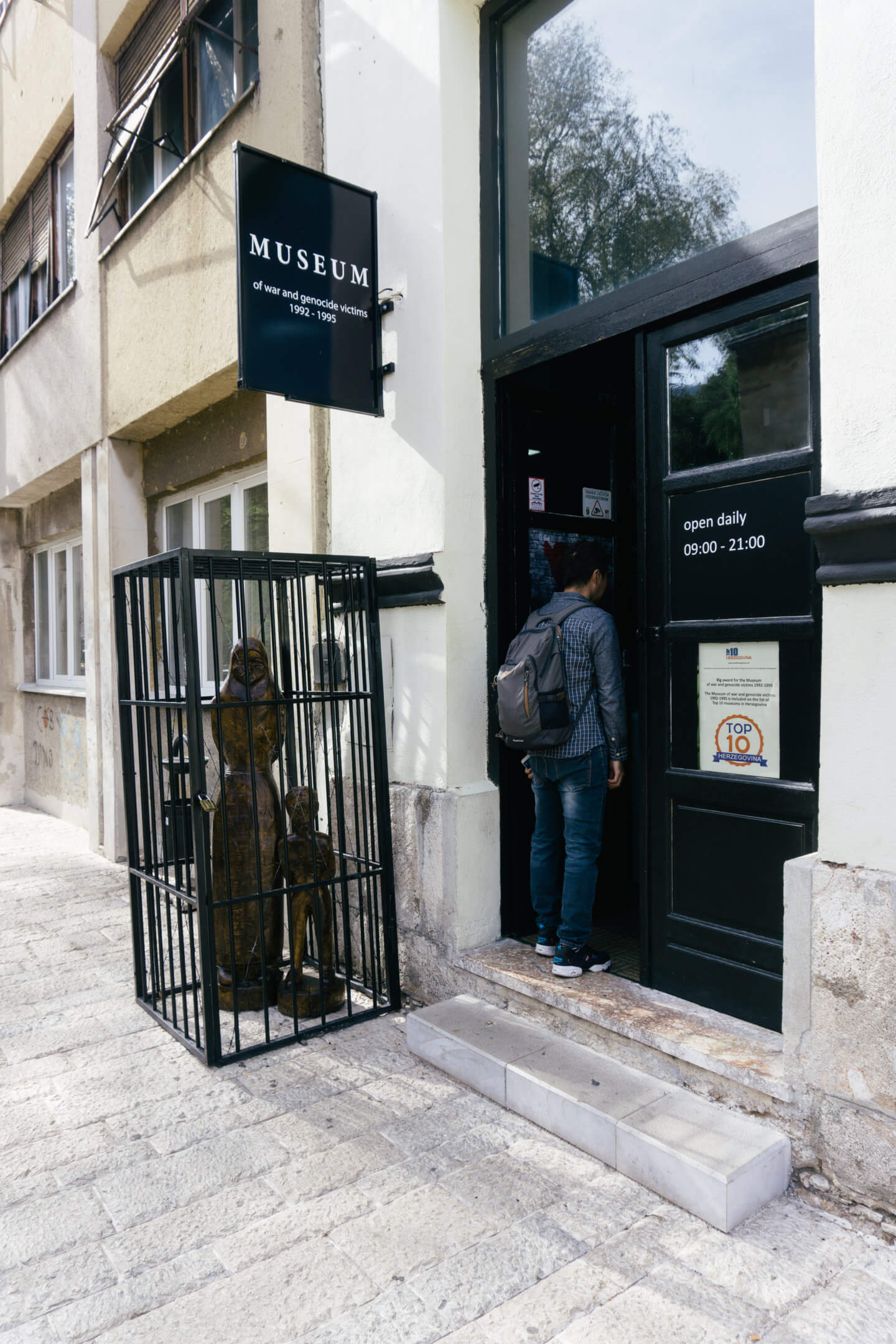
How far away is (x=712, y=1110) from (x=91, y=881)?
5.16m

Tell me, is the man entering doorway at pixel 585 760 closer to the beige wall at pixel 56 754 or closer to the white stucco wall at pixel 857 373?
the white stucco wall at pixel 857 373

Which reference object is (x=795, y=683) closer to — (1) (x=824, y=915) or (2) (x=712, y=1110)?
(1) (x=824, y=915)

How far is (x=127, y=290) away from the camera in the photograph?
269 inches

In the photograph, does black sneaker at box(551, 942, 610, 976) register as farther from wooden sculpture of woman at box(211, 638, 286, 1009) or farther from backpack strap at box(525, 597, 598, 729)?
wooden sculpture of woman at box(211, 638, 286, 1009)

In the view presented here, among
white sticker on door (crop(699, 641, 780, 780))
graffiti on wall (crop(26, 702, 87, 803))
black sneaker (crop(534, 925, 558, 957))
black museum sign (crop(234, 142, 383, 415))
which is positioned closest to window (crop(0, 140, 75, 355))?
graffiti on wall (crop(26, 702, 87, 803))

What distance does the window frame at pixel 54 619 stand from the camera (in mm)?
9445

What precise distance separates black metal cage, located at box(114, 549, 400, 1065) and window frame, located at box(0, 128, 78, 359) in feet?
18.1

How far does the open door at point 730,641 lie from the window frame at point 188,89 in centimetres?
355

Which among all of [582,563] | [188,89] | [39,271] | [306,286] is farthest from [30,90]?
[582,563]

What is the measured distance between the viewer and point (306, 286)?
3986 millimetres

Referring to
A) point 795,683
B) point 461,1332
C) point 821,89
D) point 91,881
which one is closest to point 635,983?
point 795,683

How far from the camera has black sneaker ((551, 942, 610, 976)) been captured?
3654mm

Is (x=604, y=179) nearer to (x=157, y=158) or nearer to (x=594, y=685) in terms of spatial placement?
(x=594, y=685)

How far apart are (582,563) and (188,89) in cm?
480
